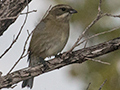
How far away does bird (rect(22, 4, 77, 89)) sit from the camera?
5844 mm

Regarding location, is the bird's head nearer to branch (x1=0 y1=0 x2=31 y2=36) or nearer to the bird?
the bird

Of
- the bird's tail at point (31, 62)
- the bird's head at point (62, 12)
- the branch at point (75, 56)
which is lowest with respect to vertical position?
the bird's tail at point (31, 62)

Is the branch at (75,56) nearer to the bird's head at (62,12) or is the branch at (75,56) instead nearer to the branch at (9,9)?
the branch at (9,9)

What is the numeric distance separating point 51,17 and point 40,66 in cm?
129

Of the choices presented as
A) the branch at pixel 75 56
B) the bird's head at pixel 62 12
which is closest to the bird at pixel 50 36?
the bird's head at pixel 62 12

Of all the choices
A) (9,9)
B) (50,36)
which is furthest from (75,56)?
(9,9)

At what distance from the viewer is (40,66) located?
17.7 ft

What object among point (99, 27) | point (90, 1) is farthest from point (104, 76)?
point (90, 1)

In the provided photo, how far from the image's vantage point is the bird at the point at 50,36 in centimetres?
584

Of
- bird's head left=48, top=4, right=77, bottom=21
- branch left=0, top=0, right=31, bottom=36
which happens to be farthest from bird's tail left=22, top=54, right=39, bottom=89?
branch left=0, top=0, right=31, bottom=36

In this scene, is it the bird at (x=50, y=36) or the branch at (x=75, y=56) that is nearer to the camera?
the branch at (x=75, y=56)

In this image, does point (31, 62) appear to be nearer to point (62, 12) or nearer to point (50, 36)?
point (50, 36)

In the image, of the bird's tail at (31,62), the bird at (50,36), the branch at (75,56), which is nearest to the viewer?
the branch at (75,56)

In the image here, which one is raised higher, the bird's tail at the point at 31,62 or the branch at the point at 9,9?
the branch at the point at 9,9
